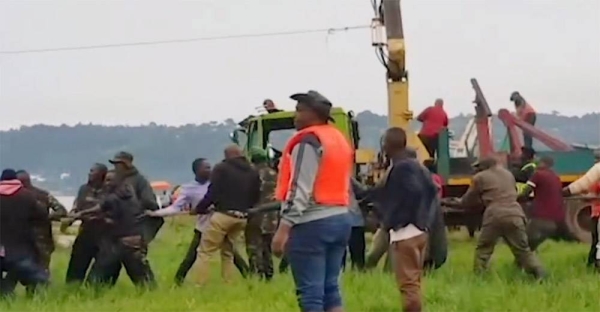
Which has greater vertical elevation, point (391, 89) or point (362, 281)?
point (391, 89)

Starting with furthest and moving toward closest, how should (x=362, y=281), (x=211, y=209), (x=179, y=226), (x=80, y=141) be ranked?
(x=80, y=141), (x=179, y=226), (x=211, y=209), (x=362, y=281)

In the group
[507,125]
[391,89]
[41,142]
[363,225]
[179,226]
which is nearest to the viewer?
[363,225]

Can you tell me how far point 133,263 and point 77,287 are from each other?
0.64 meters

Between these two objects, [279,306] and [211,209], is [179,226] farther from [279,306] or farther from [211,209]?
[279,306]

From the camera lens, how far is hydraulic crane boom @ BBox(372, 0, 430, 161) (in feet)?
67.5

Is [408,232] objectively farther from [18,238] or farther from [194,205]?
[194,205]

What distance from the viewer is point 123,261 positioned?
13.8 meters

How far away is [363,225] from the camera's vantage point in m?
15.6

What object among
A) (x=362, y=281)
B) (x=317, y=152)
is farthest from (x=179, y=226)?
(x=317, y=152)

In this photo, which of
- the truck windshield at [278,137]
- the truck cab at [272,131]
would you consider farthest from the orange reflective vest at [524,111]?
the truck windshield at [278,137]

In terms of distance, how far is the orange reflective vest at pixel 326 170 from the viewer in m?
8.87

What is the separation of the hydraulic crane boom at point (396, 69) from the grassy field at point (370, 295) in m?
5.62

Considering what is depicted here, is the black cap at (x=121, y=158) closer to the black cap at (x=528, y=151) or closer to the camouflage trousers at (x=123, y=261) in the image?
the camouflage trousers at (x=123, y=261)

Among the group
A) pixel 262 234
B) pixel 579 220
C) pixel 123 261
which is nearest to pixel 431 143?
pixel 579 220
